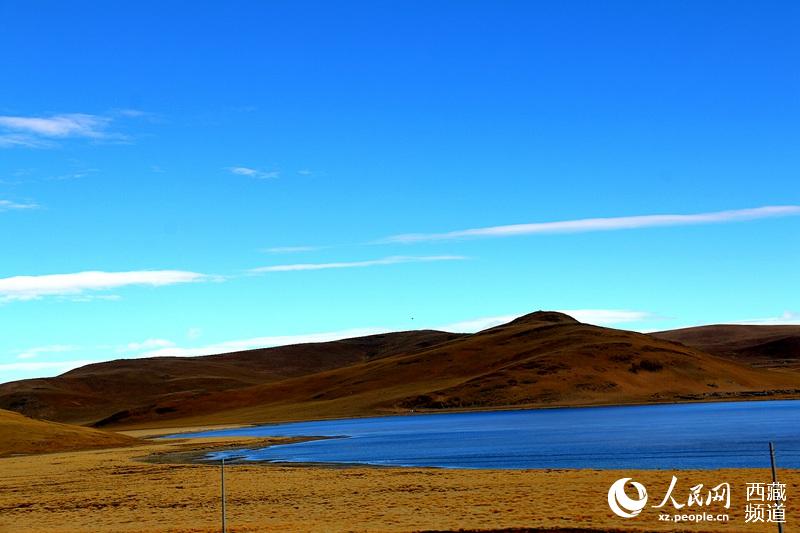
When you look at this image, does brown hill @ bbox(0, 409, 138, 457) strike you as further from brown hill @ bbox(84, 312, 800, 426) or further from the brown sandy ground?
brown hill @ bbox(84, 312, 800, 426)

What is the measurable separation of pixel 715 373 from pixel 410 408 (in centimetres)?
5665

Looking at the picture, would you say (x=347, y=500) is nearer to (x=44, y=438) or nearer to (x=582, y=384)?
(x=44, y=438)

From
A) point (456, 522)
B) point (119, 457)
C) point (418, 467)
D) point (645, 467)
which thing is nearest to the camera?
point (456, 522)

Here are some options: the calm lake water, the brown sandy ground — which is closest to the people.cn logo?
the brown sandy ground

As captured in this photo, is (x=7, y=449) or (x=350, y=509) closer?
(x=350, y=509)

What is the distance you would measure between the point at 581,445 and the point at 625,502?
39.2 meters

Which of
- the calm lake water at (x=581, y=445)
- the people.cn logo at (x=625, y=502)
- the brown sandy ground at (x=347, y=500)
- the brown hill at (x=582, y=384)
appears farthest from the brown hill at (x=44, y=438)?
the brown hill at (x=582, y=384)

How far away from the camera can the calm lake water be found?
5566 cm

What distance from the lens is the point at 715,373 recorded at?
18000 cm

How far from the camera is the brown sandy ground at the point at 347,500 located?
30.8 m

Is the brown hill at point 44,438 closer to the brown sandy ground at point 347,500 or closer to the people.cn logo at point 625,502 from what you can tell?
the brown sandy ground at point 347,500

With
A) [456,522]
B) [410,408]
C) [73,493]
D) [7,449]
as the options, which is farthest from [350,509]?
[410,408]

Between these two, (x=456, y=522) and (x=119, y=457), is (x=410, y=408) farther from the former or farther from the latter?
(x=456, y=522)

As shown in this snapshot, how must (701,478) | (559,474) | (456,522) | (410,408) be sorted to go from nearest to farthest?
(456,522)
(701,478)
(559,474)
(410,408)
